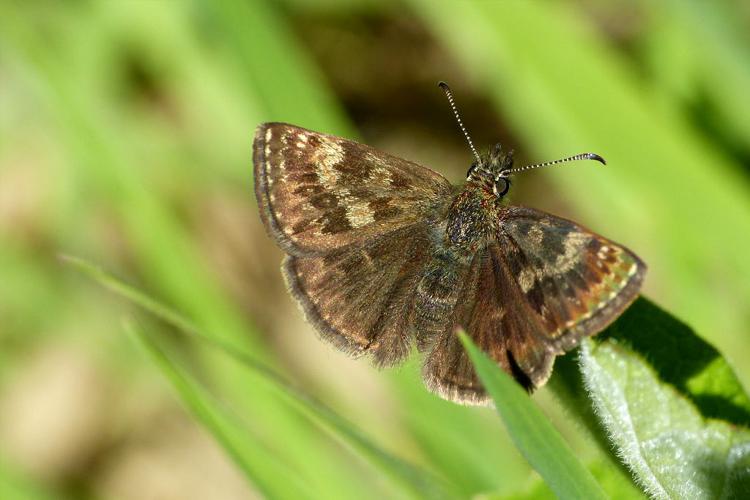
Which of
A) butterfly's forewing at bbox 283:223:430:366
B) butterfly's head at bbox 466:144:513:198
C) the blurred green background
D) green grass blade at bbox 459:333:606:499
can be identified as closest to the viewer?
green grass blade at bbox 459:333:606:499

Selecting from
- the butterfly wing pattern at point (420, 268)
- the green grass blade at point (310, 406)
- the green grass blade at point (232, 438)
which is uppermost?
the butterfly wing pattern at point (420, 268)

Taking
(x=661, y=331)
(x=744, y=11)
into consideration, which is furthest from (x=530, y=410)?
(x=744, y=11)

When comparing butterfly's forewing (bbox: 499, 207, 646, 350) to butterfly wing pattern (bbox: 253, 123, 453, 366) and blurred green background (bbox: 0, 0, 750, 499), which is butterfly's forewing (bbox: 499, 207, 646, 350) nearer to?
butterfly wing pattern (bbox: 253, 123, 453, 366)

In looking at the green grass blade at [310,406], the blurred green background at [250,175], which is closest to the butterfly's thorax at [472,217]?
the green grass blade at [310,406]

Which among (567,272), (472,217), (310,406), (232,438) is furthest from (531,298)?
(232,438)

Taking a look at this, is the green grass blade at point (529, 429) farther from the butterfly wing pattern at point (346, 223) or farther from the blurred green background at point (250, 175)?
the blurred green background at point (250, 175)

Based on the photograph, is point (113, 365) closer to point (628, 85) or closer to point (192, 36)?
point (192, 36)

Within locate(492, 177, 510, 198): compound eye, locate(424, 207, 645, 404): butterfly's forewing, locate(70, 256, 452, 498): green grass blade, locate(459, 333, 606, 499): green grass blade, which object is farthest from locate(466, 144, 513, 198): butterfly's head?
locate(459, 333, 606, 499): green grass blade
